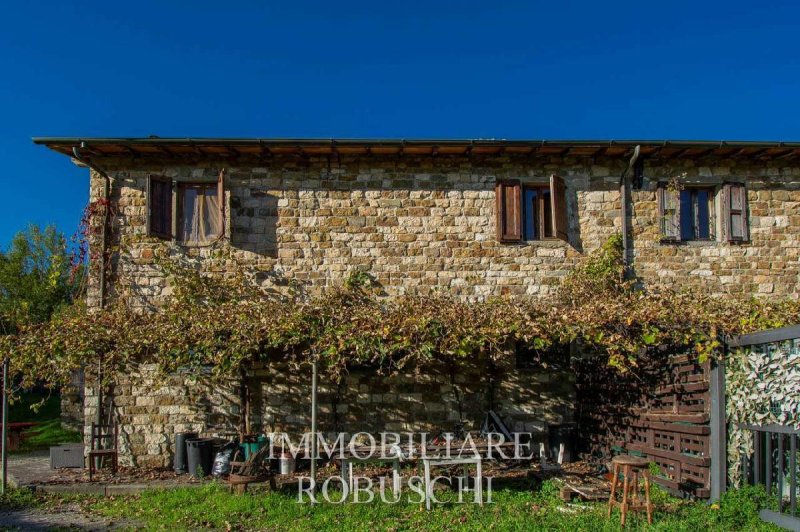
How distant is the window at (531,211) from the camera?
35.0 ft

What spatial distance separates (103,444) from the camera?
10062mm

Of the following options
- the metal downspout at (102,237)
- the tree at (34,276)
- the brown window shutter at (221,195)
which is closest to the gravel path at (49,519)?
the metal downspout at (102,237)

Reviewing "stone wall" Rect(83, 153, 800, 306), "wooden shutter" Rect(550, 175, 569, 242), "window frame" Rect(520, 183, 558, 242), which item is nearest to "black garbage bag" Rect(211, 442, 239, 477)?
"stone wall" Rect(83, 153, 800, 306)

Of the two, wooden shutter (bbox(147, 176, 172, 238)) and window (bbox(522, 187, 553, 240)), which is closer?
wooden shutter (bbox(147, 176, 172, 238))

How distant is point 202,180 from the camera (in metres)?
10.8

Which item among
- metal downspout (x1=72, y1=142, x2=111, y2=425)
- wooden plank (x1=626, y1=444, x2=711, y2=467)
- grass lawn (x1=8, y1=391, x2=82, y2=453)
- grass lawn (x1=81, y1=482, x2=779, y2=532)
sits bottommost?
grass lawn (x1=8, y1=391, x2=82, y2=453)

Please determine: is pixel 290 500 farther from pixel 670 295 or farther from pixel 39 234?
pixel 39 234

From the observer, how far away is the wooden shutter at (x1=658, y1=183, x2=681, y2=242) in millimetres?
10852

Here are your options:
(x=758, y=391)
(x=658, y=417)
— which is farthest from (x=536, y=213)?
(x=758, y=391)

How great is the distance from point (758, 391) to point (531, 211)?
520 centimetres

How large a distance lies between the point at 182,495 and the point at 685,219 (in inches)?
366

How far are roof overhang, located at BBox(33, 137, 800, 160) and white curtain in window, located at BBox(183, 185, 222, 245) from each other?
2.06 feet

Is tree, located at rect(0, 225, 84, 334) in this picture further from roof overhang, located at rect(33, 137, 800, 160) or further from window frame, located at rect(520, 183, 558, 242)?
window frame, located at rect(520, 183, 558, 242)

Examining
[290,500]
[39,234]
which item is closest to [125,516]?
[290,500]
